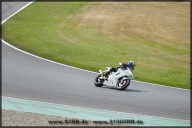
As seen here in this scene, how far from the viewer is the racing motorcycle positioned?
17.0 metres

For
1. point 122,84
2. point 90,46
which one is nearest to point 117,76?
point 122,84

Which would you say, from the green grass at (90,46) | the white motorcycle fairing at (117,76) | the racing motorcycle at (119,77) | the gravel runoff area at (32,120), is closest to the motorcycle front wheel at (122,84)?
the racing motorcycle at (119,77)

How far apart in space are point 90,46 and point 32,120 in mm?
16658

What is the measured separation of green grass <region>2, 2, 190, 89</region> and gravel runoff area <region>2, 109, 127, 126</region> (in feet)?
28.6

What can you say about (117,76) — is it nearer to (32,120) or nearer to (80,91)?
(80,91)

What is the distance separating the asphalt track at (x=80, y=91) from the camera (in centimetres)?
1461

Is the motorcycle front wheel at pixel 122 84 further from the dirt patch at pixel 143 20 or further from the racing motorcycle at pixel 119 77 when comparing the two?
the dirt patch at pixel 143 20

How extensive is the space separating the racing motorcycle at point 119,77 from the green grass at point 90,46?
2992mm

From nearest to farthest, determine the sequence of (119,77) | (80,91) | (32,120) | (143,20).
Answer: (32,120), (80,91), (119,77), (143,20)

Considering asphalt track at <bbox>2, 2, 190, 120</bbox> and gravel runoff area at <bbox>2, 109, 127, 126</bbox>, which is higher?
asphalt track at <bbox>2, 2, 190, 120</bbox>

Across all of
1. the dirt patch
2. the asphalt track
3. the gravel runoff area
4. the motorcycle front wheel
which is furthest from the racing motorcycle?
the dirt patch

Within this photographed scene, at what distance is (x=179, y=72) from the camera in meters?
23.1

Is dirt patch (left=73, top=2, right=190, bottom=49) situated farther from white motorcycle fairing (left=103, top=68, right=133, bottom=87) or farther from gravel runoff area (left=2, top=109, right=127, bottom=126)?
gravel runoff area (left=2, top=109, right=127, bottom=126)

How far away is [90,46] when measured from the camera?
28031 mm
